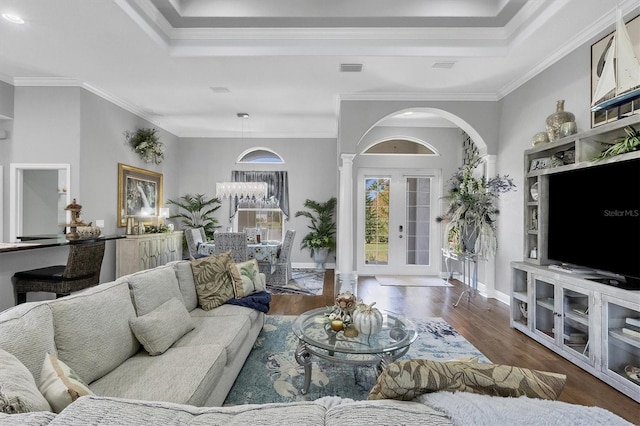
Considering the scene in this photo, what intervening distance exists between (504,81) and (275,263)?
14.7 ft

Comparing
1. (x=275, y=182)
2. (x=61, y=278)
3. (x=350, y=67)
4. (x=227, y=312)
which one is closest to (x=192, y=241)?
→ (x=275, y=182)

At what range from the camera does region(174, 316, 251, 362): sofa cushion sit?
2.23 m

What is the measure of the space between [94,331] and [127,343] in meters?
0.26

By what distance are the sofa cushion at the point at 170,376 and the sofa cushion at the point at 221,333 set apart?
0.44 feet

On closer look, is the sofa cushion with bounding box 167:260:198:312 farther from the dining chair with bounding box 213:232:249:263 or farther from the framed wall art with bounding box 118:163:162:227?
the framed wall art with bounding box 118:163:162:227

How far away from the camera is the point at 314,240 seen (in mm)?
7285

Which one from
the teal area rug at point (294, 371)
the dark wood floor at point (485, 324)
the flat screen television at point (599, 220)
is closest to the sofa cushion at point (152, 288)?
the teal area rug at point (294, 371)

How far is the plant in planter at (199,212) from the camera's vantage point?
7498mm

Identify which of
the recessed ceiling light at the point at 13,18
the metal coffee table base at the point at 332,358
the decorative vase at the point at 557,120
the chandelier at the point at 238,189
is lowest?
the metal coffee table base at the point at 332,358

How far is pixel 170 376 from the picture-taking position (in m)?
1.73

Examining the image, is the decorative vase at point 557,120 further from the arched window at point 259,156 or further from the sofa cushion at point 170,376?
the arched window at point 259,156

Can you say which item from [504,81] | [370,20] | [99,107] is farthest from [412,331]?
[99,107]

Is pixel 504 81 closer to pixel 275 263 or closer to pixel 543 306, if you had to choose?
pixel 543 306

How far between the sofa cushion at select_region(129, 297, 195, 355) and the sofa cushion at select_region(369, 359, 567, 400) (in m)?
1.55
